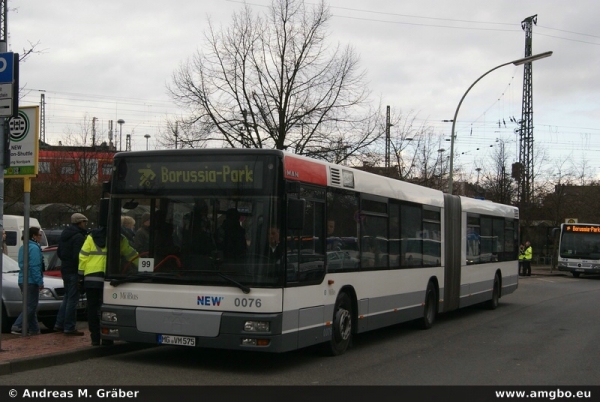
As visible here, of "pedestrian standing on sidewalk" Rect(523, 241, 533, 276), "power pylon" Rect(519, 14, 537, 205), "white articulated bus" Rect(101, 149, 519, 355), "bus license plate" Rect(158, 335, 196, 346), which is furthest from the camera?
"power pylon" Rect(519, 14, 537, 205)

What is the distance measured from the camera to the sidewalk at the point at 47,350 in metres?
8.85

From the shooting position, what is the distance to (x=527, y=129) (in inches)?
1861

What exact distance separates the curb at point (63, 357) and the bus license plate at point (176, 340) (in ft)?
4.20

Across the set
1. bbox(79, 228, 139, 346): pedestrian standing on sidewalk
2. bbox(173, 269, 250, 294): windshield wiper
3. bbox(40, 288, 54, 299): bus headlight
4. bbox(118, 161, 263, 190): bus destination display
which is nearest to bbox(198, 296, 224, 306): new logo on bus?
bbox(173, 269, 250, 294): windshield wiper

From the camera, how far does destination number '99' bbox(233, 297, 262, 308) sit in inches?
350

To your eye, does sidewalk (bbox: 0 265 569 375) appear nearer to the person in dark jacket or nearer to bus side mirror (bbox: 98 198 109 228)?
bus side mirror (bbox: 98 198 109 228)

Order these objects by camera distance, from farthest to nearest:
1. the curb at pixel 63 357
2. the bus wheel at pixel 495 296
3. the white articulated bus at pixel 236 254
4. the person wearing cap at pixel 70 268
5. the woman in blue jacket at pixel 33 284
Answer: the bus wheel at pixel 495 296, the woman in blue jacket at pixel 33 284, the person wearing cap at pixel 70 268, the white articulated bus at pixel 236 254, the curb at pixel 63 357

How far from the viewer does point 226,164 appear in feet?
30.4

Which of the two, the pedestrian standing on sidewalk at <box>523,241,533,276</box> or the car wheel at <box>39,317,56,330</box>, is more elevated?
the pedestrian standing on sidewalk at <box>523,241,533,276</box>

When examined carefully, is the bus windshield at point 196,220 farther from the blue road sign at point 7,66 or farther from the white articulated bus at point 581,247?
the white articulated bus at point 581,247

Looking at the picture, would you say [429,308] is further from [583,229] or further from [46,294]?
[583,229]

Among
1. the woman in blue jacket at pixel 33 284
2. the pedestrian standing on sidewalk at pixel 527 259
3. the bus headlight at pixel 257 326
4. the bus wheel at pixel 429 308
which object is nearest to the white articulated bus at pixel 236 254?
the bus headlight at pixel 257 326

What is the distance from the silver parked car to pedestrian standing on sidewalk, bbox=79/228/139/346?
2.19m

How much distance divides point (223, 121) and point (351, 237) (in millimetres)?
18622
